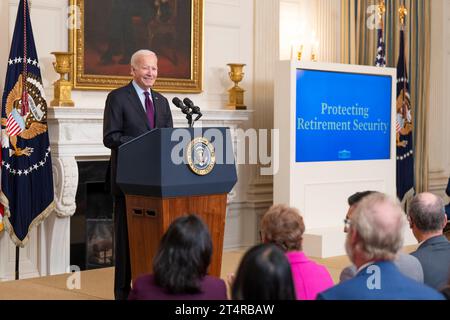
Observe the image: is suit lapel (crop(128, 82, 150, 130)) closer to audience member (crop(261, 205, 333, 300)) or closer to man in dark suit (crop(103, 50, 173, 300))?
man in dark suit (crop(103, 50, 173, 300))

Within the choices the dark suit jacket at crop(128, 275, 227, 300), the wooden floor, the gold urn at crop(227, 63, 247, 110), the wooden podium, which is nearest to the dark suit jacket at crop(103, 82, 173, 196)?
the wooden podium

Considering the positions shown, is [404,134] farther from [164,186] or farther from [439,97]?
[164,186]

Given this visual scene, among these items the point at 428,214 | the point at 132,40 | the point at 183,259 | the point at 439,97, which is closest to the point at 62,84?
the point at 132,40

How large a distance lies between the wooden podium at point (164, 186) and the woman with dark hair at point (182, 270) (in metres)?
1.89

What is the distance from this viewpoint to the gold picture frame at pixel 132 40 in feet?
24.6

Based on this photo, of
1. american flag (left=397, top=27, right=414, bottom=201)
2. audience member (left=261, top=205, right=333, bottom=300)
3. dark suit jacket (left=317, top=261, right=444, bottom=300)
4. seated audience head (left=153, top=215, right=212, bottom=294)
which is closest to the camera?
dark suit jacket (left=317, top=261, right=444, bottom=300)

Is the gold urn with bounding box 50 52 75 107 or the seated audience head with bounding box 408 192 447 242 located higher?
the gold urn with bounding box 50 52 75 107

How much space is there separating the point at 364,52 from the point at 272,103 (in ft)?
5.87

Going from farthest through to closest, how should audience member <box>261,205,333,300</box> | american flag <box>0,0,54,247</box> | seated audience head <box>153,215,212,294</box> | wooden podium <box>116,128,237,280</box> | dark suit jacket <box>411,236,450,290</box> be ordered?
american flag <box>0,0,54,247</box>, wooden podium <box>116,128,237,280</box>, dark suit jacket <box>411,236,450,290</box>, audience member <box>261,205,333,300</box>, seated audience head <box>153,215,212,294</box>

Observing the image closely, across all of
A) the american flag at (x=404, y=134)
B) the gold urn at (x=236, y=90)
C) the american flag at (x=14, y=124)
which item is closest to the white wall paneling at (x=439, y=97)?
the american flag at (x=404, y=134)

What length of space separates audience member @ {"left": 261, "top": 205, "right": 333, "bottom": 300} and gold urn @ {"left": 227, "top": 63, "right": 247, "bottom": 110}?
5393 millimetres

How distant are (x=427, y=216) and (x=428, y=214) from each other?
0.01 meters

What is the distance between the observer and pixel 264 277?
2318 mm

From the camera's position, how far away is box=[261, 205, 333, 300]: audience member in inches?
124
